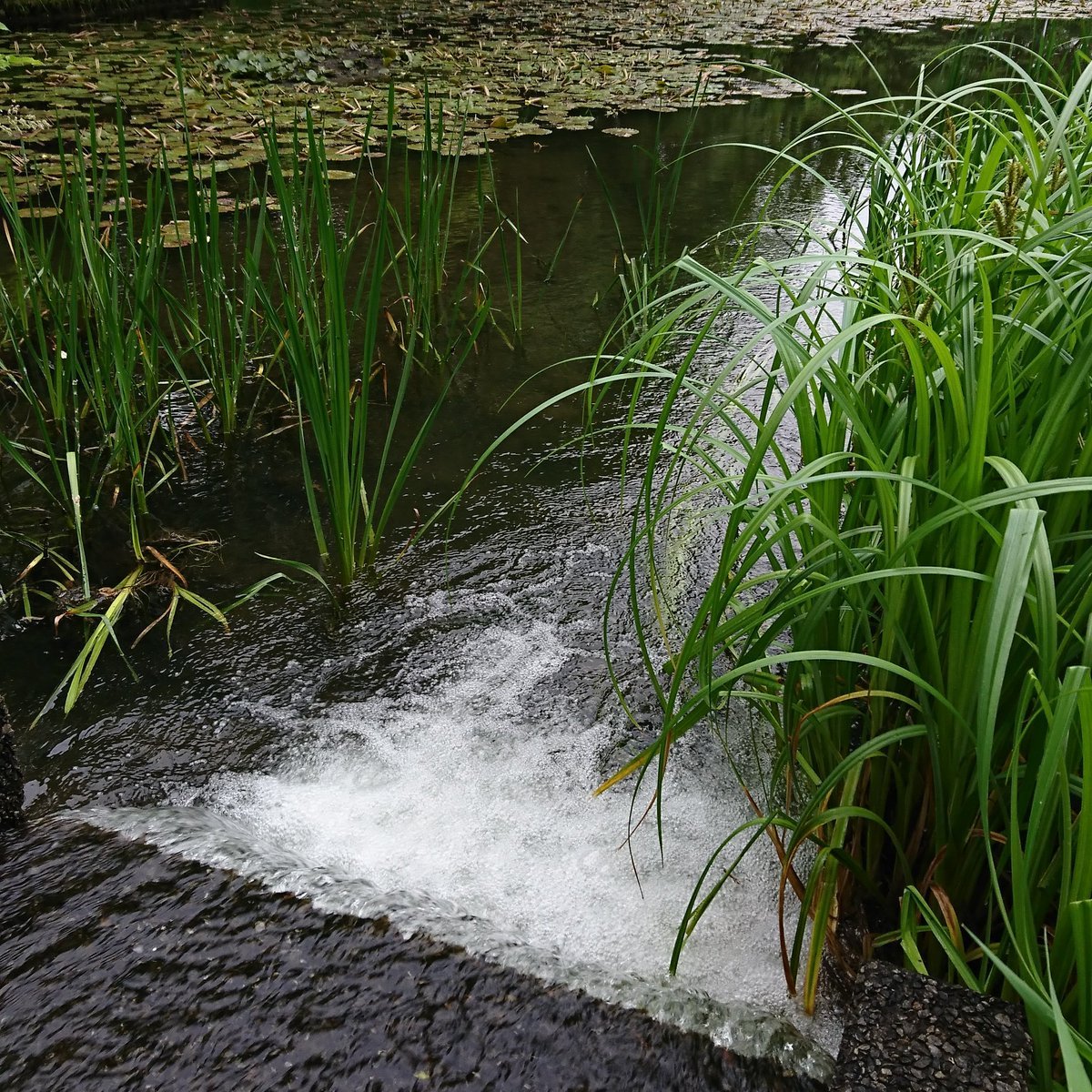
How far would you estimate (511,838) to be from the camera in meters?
1.42

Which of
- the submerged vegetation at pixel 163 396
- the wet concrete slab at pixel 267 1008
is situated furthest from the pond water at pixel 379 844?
the submerged vegetation at pixel 163 396

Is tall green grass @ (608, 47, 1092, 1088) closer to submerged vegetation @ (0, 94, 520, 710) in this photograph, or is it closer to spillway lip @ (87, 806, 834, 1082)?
spillway lip @ (87, 806, 834, 1082)

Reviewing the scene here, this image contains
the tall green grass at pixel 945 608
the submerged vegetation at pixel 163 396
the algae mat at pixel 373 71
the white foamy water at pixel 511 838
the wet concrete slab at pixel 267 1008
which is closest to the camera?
the tall green grass at pixel 945 608

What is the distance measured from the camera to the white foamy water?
119 centimetres

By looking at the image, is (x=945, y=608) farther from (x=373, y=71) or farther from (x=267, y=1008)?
(x=373, y=71)

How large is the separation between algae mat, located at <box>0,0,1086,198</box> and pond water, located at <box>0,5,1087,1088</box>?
1.93 m

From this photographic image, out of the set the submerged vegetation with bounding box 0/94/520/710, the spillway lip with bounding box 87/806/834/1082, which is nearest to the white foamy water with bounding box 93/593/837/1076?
the spillway lip with bounding box 87/806/834/1082

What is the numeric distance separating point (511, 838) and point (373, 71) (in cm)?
621

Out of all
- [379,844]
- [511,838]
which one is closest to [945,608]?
[511,838]

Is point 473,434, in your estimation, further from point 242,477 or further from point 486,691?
point 486,691

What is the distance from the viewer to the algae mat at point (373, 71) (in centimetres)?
440

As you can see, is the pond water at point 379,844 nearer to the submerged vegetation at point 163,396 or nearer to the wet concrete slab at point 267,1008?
the wet concrete slab at point 267,1008

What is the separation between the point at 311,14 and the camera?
8.05m

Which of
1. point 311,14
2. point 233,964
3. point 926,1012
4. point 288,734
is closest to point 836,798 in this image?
point 926,1012
